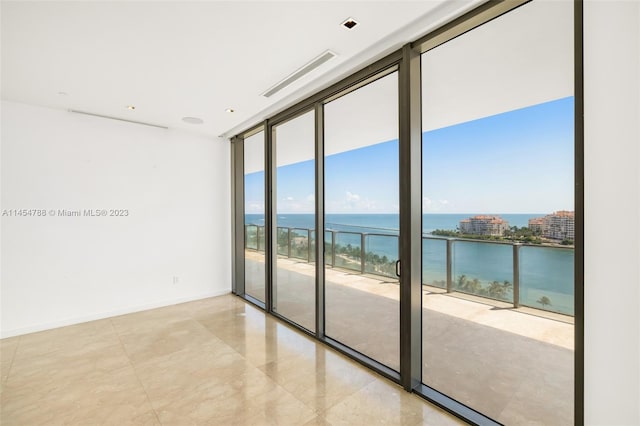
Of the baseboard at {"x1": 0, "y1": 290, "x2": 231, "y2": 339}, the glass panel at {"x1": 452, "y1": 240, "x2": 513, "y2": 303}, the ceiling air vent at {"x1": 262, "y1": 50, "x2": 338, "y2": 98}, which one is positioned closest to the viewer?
the ceiling air vent at {"x1": 262, "y1": 50, "x2": 338, "y2": 98}

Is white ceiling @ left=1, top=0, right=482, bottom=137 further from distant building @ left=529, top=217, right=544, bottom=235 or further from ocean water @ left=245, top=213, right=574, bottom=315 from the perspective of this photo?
distant building @ left=529, top=217, right=544, bottom=235

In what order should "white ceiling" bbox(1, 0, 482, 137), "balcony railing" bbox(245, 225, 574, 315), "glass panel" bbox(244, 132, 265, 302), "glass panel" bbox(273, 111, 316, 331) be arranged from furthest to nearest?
1. "glass panel" bbox(244, 132, 265, 302)
2. "balcony railing" bbox(245, 225, 574, 315)
3. "glass panel" bbox(273, 111, 316, 331)
4. "white ceiling" bbox(1, 0, 482, 137)

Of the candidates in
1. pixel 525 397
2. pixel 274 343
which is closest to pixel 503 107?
pixel 525 397

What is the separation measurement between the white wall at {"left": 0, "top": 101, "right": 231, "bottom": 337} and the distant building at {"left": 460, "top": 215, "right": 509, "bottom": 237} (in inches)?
174

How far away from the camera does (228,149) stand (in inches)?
212

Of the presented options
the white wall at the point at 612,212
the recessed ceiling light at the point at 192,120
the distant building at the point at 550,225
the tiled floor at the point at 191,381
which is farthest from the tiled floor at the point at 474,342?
the recessed ceiling light at the point at 192,120

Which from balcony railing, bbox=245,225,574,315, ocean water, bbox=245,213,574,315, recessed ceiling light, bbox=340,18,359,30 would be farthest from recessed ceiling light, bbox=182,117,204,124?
recessed ceiling light, bbox=340,18,359,30

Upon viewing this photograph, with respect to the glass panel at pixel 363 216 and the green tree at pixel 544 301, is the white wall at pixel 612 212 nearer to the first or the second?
the glass panel at pixel 363 216

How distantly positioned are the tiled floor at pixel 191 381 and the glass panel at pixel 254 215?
1358mm

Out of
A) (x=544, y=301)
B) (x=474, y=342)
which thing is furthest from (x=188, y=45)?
(x=544, y=301)

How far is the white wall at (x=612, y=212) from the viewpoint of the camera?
132cm

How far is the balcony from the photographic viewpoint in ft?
7.73

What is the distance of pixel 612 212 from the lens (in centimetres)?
139

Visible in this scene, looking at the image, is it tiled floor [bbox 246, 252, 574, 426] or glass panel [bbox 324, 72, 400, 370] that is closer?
tiled floor [bbox 246, 252, 574, 426]
